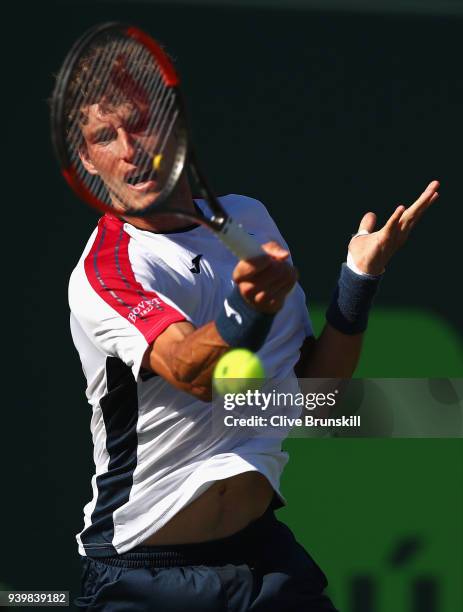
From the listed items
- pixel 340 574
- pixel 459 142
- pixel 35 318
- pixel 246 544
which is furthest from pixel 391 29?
pixel 246 544

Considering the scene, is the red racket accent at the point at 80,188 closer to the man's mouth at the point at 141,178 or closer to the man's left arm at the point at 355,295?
the man's mouth at the point at 141,178

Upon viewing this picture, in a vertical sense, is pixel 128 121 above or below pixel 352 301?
above

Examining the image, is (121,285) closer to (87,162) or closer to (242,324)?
(87,162)

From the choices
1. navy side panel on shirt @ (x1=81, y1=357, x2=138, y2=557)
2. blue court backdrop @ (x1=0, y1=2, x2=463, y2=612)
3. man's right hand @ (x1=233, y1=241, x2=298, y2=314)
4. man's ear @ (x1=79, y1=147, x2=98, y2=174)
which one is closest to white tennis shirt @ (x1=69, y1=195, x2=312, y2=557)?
navy side panel on shirt @ (x1=81, y1=357, x2=138, y2=557)

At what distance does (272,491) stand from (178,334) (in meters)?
0.53

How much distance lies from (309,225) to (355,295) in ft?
4.20

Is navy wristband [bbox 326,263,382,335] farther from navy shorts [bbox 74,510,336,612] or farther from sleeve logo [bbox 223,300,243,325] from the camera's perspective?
sleeve logo [bbox 223,300,243,325]

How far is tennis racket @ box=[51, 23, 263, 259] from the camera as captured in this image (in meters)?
2.26

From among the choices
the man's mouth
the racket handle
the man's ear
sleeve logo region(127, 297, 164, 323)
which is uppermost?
the racket handle

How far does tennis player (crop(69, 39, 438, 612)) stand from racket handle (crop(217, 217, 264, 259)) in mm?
358

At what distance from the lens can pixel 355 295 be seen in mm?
2746
